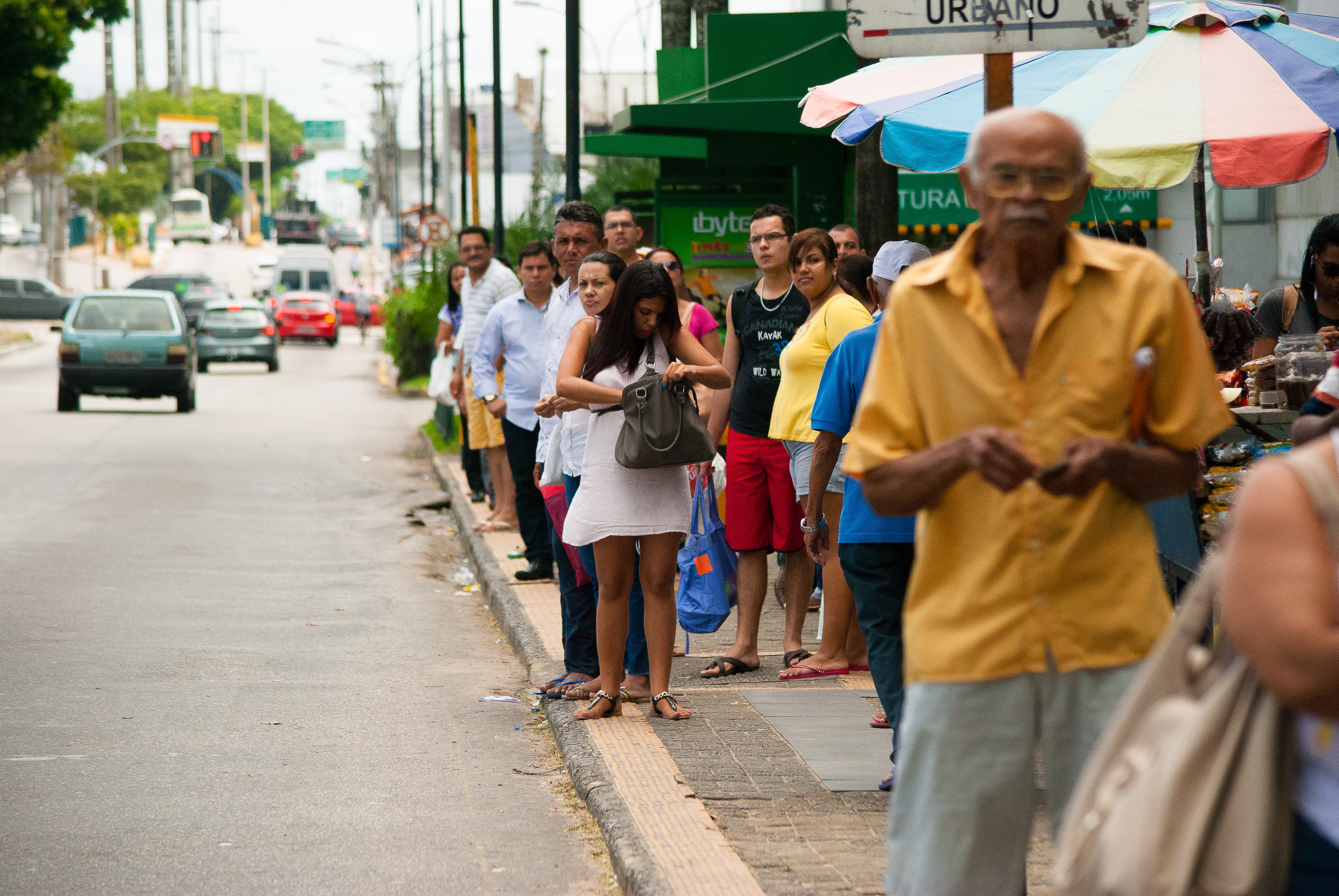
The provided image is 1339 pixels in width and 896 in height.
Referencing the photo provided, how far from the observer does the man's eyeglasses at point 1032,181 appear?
9.36 feet

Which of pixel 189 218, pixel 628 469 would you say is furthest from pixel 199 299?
pixel 189 218

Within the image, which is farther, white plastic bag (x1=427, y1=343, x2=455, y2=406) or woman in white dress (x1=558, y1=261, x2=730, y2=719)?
white plastic bag (x1=427, y1=343, x2=455, y2=406)

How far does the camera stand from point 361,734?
6734 millimetres

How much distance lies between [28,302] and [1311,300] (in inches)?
2241

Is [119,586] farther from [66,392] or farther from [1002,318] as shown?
[66,392]

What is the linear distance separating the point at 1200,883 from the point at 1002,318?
106cm

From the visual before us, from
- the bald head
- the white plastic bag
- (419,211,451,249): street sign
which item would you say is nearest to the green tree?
(419,211,451,249): street sign

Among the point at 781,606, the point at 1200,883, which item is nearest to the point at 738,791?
the point at 1200,883

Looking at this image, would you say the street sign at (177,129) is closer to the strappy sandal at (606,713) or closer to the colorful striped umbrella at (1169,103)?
the colorful striped umbrella at (1169,103)

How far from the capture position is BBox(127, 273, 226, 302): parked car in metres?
53.7

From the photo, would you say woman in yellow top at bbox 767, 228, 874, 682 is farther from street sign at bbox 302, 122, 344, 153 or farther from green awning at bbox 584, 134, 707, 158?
street sign at bbox 302, 122, 344, 153

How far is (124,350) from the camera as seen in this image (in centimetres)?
2323

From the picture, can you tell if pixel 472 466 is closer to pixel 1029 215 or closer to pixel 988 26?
pixel 988 26

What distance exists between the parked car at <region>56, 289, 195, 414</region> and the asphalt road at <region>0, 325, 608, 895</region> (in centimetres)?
741
